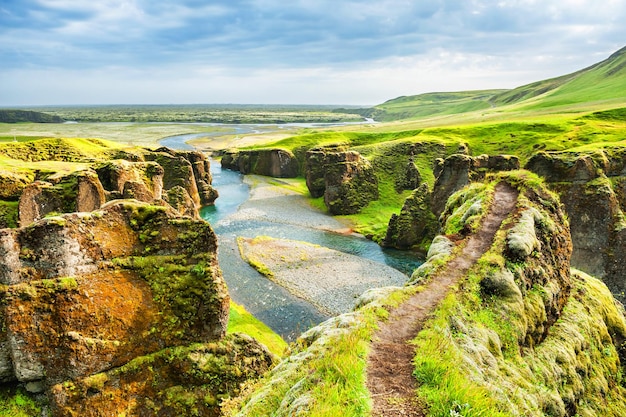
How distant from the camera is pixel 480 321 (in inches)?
568

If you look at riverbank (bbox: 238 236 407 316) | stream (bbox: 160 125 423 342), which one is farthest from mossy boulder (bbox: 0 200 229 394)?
riverbank (bbox: 238 236 407 316)

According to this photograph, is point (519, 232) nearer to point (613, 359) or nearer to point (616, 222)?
point (613, 359)

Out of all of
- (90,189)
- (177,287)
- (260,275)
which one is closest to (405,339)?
(177,287)

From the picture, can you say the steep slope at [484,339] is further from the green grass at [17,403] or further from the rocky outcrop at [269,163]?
the rocky outcrop at [269,163]

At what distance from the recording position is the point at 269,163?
417ft

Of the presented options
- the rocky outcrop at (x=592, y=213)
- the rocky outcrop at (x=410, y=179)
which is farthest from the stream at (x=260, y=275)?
the rocky outcrop at (x=410, y=179)

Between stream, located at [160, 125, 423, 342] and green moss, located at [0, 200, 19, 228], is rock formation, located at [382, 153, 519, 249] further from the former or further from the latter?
green moss, located at [0, 200, 19, 228]

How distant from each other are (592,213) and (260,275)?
3848 cm

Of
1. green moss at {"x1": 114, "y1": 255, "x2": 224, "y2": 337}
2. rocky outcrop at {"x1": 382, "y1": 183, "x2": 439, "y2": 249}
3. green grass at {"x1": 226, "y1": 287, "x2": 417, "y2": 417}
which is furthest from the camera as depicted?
rocky outcrop at {"x1": 382, "y1": 183, "x2": 439, "y2": 249}

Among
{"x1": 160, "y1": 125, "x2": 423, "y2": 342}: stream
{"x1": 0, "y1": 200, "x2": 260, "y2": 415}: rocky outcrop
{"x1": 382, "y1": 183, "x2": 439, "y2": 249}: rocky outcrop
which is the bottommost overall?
{"x1": 160, "y1": 125, "x2": 423, "y2": 342}: stream

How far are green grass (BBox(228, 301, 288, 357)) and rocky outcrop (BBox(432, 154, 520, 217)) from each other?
118 feet

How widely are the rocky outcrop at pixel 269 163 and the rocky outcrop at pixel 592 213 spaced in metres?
92.4

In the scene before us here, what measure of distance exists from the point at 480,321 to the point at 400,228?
46.1 m

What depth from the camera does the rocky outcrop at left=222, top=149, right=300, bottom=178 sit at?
124 m
